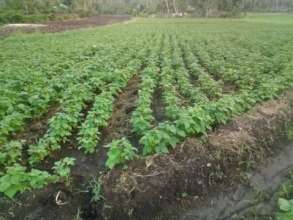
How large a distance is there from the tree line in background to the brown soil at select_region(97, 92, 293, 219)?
35578mm

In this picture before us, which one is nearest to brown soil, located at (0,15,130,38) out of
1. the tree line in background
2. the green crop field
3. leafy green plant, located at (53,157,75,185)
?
the tree line in background

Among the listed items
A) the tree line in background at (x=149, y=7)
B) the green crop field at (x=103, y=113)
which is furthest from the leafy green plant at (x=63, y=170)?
the tree line in background at (x=149, y=7)

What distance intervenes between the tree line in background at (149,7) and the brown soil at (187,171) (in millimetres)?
35578

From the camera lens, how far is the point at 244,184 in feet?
14.4

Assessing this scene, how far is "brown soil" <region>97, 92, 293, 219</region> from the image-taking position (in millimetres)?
3871

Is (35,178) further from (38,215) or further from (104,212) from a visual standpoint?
(104,212)

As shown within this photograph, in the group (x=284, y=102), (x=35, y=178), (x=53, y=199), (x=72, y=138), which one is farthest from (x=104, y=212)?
(x=284, y=102)

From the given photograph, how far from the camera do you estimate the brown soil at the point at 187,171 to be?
12.7ft

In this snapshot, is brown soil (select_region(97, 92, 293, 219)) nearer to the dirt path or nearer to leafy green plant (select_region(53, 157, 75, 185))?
the dirt path

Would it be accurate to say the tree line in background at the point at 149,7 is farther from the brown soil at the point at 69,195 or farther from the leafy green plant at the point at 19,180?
the leafy green plant at the point at 19,180

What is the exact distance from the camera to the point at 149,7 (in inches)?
2955

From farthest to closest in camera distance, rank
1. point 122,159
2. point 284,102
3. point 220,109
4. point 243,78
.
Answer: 1. point 243,78
2. point 284,102
3. point 220,109
4. point 122,159

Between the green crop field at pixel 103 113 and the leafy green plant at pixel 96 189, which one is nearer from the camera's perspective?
the leafy green plant at pixel 96 189

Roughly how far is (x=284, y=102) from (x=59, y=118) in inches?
202
